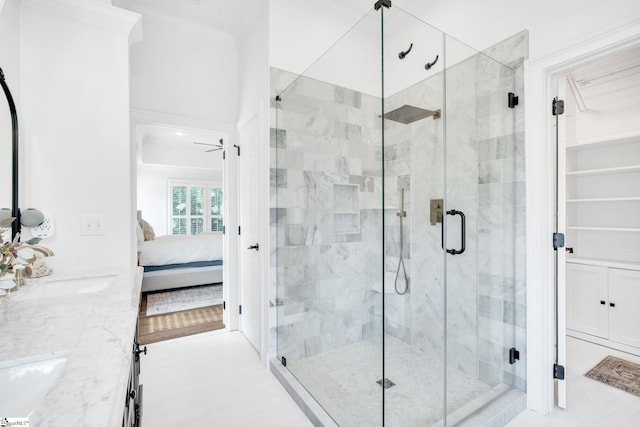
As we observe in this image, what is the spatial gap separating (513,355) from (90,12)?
324cm

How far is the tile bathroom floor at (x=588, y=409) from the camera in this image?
68.3 inches

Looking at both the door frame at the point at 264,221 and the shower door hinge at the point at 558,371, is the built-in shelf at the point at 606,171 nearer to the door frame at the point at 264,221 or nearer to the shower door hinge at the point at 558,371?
the shower door hinge at the point at 558,371

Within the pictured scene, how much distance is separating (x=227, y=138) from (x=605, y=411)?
346 centimetres

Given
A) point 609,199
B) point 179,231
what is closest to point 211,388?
point 609,199

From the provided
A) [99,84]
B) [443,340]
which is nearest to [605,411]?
[443,340]

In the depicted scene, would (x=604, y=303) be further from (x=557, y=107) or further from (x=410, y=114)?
(x=410, y=114)

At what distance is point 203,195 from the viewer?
7461 millimetres

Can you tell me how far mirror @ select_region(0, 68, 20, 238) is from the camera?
4.56ft

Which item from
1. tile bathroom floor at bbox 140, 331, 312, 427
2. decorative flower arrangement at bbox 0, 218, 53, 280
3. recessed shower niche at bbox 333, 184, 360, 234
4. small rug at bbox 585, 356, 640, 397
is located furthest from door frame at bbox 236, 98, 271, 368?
small rug at bbox 585, 356, 640, 397

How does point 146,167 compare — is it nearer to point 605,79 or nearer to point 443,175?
point 443,175

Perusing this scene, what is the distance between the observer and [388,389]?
5.54 feet

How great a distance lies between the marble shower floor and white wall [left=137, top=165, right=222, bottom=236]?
5.88m

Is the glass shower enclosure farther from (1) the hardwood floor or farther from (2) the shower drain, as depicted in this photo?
(1) the hardwood floor

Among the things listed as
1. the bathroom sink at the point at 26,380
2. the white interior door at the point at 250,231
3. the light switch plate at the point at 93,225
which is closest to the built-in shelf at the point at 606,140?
the white interior door at the point at 250,231
